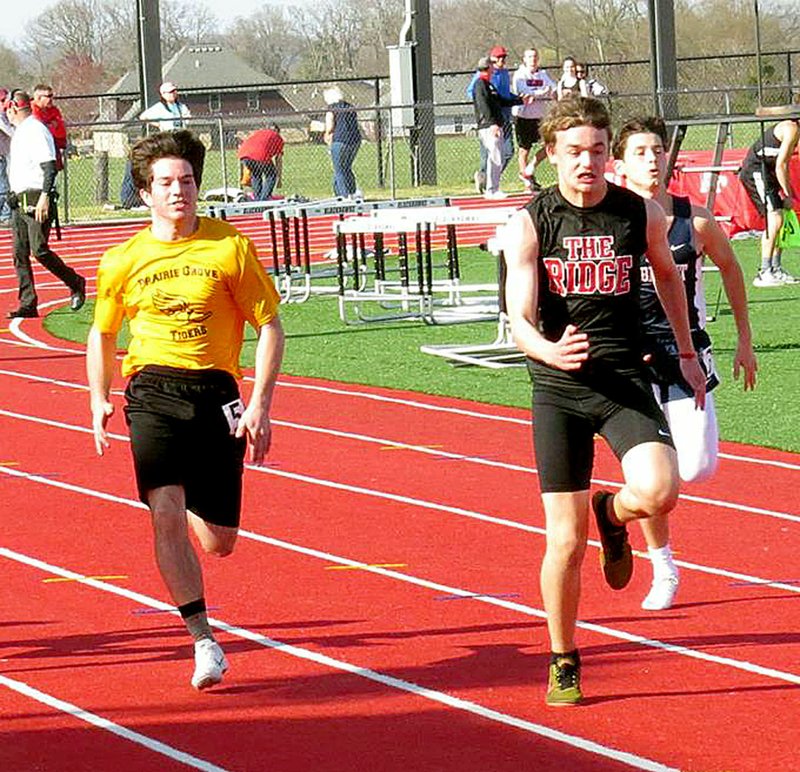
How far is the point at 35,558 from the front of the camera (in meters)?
8.77

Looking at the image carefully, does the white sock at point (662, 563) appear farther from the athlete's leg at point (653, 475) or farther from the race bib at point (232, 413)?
the race bib at point (232, 413)

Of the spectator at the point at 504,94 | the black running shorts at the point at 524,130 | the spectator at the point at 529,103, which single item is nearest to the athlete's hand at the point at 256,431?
the spectator at the point at 529,103

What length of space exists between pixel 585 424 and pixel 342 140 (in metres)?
22.9

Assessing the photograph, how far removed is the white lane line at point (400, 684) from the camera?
221 inches

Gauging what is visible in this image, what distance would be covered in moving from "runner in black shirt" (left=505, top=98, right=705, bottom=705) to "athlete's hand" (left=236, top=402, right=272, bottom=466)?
0.87m

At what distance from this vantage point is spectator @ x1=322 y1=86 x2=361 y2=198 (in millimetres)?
28641

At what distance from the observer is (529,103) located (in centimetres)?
3262

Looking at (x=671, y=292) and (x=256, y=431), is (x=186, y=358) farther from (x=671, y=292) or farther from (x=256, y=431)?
(x=671, y=292)

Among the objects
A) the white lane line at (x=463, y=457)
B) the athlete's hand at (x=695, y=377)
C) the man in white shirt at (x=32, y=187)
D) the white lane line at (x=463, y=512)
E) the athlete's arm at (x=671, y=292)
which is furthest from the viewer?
the man in white shirt at (x=32, y=187)

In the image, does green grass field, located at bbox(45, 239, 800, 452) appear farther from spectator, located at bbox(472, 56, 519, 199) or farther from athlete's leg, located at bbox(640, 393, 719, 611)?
spectator, located at bbox(472, 56, 519, 199)

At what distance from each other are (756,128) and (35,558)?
119 ft

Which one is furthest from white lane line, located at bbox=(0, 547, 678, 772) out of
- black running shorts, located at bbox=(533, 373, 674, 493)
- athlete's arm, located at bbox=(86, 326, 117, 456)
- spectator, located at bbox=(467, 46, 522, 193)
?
spectator, located at bbox=(467, 46, 522, 193)

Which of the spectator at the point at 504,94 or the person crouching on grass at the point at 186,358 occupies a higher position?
the spectator at the point at 504,94

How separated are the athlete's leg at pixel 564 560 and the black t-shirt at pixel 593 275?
0.41 metres
